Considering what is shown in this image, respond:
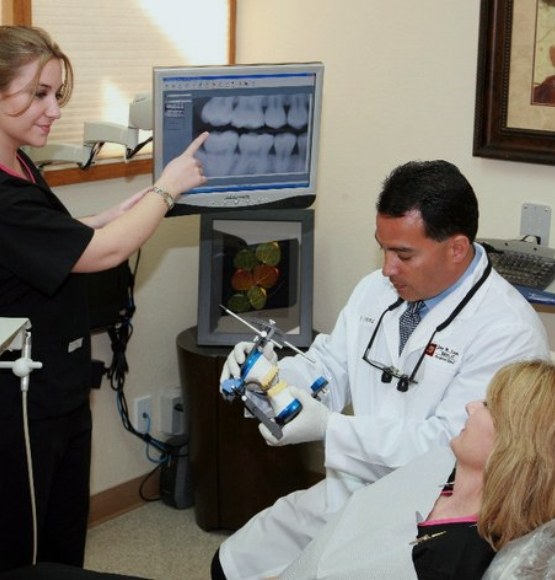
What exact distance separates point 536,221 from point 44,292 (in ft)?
4.79

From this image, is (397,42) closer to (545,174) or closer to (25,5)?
(545,174)

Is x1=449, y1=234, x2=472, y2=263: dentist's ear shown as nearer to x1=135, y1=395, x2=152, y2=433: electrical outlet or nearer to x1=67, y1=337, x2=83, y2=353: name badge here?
x1=67, y1=337, x2=83, y2=353: name badge

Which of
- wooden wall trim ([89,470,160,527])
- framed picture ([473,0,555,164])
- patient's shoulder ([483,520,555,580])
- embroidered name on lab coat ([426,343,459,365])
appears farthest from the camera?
wooden wall trim ([89,470,160,527])

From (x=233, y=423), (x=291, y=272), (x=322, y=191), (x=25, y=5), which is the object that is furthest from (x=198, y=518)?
(x=25, y=5)

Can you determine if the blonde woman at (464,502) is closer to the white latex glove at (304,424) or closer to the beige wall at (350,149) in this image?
the white latex glove at (304,424)

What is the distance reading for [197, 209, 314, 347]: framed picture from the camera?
322 cm

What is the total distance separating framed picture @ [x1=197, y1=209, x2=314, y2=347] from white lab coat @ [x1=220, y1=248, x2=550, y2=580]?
2.72ft

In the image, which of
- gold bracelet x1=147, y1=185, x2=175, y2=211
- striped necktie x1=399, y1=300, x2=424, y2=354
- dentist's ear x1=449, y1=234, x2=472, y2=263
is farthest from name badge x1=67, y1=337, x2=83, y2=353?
dentist's ear x1=449, y1=234, x2=472, y2=263

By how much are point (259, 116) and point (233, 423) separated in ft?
3.34

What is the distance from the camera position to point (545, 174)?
9.86 feet

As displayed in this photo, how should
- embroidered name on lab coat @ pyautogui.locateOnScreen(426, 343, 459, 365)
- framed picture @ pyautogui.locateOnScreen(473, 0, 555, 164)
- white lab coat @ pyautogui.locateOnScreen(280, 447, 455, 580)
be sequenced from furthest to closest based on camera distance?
framed picture @ pyautogui.locateOnScreen(473, 0, 555, 164), embroidered name on lab coat @ pyautogui.locateOnScreen(426, 343, 459, 365), white lab coat @ pyautogui.locateOnScreen(280, 447, 455, 580)

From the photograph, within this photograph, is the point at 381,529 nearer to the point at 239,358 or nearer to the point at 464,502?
the point at 464,502

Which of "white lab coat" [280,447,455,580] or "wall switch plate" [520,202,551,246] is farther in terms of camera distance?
"wall switch plate" [520,202,551,246]

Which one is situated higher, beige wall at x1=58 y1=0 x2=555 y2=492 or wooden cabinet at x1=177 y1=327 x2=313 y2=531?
beige wall at x1=58 y1=0 x2=555 y2=492
